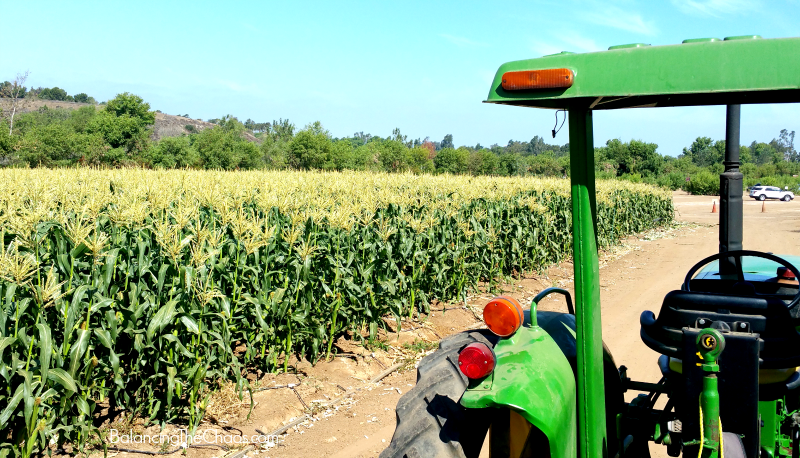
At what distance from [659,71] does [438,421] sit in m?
1.51

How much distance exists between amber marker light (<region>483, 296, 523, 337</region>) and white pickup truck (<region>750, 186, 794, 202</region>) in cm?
5316

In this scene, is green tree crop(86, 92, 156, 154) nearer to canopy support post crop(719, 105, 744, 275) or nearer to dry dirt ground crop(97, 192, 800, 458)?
dry dirt ground crop(97, 192, 800, 458)

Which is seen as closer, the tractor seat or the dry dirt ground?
the tractor seat

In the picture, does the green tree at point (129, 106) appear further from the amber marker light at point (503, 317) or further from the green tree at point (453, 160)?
the amber marker light at point (503, 317)

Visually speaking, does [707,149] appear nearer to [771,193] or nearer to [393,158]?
[393,158]

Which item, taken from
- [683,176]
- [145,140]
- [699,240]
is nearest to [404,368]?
[699,240]

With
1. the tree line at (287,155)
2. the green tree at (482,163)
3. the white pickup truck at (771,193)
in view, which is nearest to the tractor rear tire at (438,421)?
the tree line at (287,155)

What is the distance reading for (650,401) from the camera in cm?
322

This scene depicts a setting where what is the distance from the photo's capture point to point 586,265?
6.85 feet

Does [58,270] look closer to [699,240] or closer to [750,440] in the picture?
[750,440]

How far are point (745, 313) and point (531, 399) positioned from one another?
1309 millimetres


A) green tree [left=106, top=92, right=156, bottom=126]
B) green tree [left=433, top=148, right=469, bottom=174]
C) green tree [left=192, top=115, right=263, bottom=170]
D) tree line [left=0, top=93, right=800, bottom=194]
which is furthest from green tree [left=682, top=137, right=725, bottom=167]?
green tree [left=106, top=92, right=156, bottom=126]

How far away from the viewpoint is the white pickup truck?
150 ft

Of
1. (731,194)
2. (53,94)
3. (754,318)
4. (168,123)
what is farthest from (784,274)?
(53,94)
